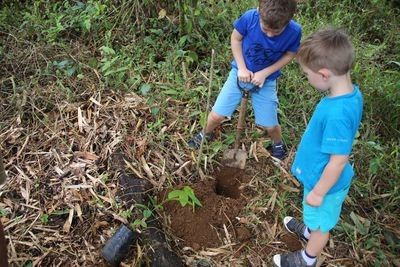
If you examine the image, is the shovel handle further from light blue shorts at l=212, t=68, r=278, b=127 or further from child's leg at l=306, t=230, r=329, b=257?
child's leg at l=306, t=230, r=329, b=257

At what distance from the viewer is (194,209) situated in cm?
280

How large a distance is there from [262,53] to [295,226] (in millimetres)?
1112

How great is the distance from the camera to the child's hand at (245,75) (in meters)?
2.79

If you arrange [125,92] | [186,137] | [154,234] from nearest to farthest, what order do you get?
[154,234], [186,137], [125,92]

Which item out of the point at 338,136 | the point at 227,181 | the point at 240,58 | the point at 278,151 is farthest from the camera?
the point at 278,151

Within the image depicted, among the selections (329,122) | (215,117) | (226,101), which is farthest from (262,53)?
(329,122)

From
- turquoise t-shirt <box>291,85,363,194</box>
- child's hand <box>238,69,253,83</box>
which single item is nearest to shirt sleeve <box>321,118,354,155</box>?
turquoise t-shirt <box>291,85,363,194</box>

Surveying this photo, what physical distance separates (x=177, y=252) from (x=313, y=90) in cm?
188

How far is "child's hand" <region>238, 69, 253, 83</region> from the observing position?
2.79 meters

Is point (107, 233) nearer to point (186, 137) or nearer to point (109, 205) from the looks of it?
point (109, 205)

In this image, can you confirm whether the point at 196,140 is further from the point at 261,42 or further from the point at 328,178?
the point at 328,178

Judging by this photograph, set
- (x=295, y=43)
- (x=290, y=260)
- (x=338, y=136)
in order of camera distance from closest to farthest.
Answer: (x=338, y=136), (x=290, y=260), (x=295, y=43)

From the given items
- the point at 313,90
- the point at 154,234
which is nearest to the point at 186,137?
the point at 154,234

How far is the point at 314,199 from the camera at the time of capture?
2133 millimetres
